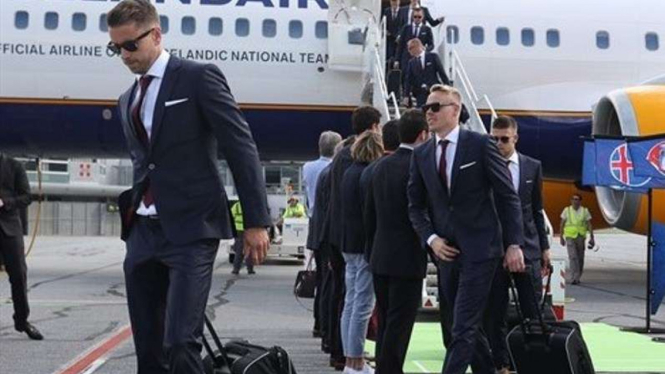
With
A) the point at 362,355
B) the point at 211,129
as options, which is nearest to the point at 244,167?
the point at 211,129

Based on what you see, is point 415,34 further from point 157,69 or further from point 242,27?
point 157,69

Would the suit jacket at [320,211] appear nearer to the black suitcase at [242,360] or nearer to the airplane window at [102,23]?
the black suitcase at [242,360]

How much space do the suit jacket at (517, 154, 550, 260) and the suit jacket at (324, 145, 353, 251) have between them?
3.64ft

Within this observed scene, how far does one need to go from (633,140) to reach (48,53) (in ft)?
28.5

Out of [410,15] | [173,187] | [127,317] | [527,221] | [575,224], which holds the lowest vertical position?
[127,317]

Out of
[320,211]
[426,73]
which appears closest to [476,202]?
[320,211]

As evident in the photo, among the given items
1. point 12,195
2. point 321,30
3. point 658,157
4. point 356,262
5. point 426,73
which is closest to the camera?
point 356,262

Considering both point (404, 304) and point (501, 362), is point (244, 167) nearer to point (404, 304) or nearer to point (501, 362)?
point (404, 304)

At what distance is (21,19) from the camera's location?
49.8 feet

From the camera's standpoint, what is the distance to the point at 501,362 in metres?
6.57

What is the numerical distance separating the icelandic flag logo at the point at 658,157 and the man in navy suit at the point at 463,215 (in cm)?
402

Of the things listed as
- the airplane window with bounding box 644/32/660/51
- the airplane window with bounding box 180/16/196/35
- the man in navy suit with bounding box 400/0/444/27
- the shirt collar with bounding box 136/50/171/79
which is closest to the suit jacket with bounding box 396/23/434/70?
the man in navy suit with bounding box 400/0/444/27

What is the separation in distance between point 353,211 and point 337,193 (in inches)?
14.3

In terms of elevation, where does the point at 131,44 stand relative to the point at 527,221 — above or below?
above
